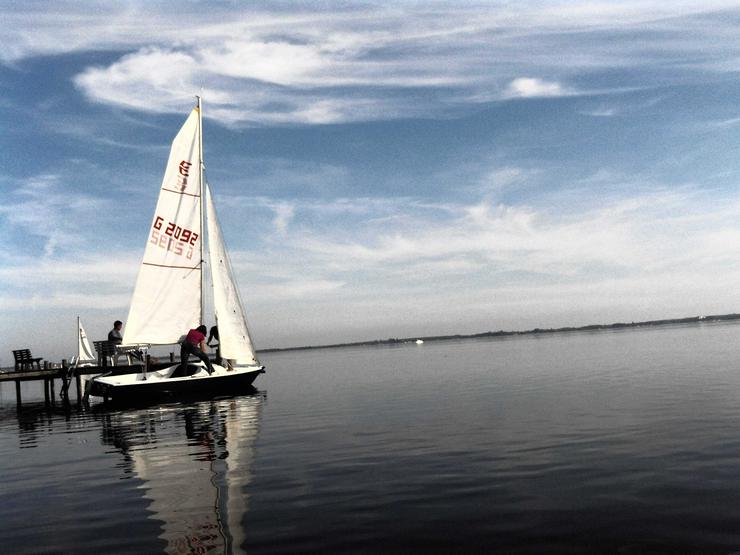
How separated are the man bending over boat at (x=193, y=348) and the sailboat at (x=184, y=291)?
474mm

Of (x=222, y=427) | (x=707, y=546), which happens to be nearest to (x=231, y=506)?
(x=707, y=546)

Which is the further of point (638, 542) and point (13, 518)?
point (13, 518)

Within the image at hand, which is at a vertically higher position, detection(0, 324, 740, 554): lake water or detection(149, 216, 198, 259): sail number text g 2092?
detection(149, 216, 198, 259): sail number text g 2092

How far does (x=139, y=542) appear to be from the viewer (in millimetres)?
8961

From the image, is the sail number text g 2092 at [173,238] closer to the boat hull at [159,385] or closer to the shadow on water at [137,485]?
the boat hull at [159,385]

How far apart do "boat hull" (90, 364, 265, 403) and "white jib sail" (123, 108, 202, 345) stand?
268 cm

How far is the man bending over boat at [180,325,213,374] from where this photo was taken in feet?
105

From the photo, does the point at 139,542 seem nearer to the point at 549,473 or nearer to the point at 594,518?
the point at 594,518

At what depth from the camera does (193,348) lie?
106ft

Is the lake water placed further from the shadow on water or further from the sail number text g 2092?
the sail number text g 2092

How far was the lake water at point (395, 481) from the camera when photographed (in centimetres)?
873

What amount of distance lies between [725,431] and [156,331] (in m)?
27.5

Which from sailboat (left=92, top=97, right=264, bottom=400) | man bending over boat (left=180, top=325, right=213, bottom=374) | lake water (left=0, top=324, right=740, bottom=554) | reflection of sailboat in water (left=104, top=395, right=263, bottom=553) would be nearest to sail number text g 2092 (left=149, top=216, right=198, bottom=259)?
sailboat (left=92, top=97, right=264, bottom=400)

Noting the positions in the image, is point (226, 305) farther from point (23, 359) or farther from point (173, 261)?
point (23, 359)
